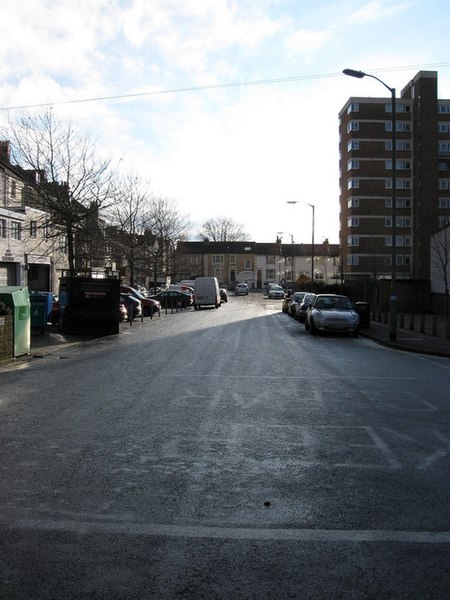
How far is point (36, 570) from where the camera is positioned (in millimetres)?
3729

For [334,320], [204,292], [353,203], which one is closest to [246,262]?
[353,203]

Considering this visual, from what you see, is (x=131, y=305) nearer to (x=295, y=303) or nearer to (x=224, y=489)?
(x=295, y=303)

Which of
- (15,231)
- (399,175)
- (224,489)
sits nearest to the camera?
(224,489)

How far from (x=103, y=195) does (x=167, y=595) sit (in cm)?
2821

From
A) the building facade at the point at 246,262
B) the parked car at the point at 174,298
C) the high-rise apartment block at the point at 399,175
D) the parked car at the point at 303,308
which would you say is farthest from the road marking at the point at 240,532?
the building facade at the point at 246,262

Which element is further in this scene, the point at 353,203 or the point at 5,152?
the point at 353,203

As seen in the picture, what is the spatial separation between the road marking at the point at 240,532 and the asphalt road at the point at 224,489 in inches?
0.6

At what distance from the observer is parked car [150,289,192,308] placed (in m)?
46.5

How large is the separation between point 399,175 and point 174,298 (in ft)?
120

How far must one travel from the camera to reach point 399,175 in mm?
70375

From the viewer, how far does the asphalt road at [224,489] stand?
3.66 m

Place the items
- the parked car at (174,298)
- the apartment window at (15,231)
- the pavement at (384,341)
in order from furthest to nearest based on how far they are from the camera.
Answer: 1. the parked car at (174,298)
2. the apartment window at (15,231)
3. the pavement at (384,341)

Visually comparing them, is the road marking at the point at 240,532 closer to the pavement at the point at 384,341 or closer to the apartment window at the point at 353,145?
the pavement at the point at 384,341

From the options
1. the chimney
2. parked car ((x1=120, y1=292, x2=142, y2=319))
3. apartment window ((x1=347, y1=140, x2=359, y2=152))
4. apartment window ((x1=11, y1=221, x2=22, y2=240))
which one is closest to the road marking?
parked car ((x1=120, y1=292, x2=142, y2=319))
